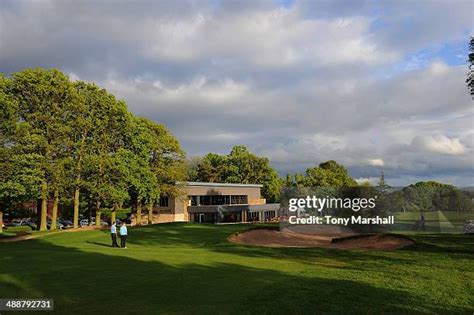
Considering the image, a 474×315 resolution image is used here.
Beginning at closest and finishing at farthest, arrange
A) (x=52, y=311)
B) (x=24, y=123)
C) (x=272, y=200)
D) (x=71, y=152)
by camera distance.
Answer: (x=52, y=311) → (x=24, y=123) → (x=71, y=152) → (x=272, y=200)

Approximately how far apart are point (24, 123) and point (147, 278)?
1305 inches

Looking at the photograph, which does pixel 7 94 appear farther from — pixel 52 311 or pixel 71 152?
pixel 52 311

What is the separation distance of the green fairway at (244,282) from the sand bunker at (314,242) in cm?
834

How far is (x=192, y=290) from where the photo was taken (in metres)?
14.7

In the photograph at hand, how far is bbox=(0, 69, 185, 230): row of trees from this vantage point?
43.1 metres

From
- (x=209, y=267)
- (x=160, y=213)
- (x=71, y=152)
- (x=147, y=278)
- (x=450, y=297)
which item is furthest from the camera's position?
(x=160, y=213)

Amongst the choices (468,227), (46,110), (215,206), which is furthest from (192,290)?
(215,206)

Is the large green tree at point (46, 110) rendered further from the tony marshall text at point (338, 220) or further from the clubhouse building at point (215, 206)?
the tony marshall text at point (338, 220)

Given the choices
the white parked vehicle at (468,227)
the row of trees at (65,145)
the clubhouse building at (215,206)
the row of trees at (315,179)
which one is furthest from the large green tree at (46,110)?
the row of trees at (315,179)

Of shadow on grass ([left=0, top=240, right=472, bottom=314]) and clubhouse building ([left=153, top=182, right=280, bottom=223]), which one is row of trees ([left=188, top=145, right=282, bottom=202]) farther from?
shadow on grass ([left=0, top=240, right=472, bottom=314])

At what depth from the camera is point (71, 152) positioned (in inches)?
1880

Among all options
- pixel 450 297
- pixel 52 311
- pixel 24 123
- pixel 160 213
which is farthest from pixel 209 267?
pixel 160 213

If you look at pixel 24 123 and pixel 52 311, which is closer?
pixel 52 311

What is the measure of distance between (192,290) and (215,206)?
60574 millimetres
